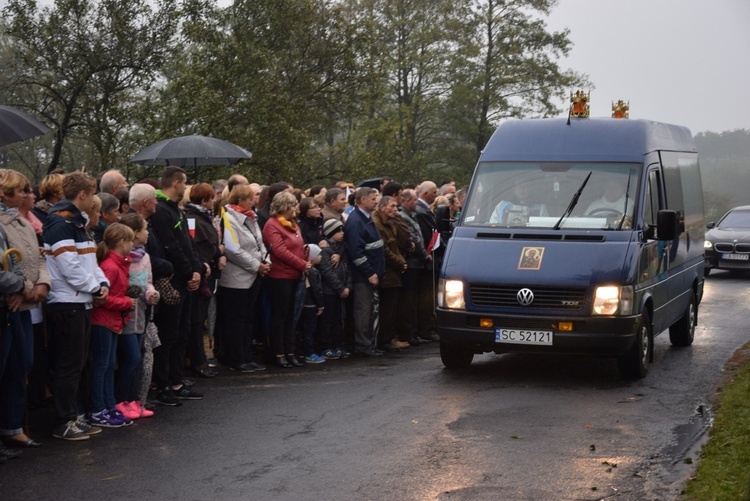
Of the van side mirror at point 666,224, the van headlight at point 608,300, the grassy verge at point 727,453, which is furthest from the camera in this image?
the van side mirror at point 666,224

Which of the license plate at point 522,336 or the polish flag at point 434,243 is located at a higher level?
the polish flag at point 434,243

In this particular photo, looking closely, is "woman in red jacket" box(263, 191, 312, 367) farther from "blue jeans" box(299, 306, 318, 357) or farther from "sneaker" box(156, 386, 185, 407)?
"sneaker" box(156, 386, 185, 407)

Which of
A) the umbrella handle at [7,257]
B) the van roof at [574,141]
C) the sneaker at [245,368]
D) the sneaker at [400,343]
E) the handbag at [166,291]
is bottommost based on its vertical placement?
the sneaker at [400,343]

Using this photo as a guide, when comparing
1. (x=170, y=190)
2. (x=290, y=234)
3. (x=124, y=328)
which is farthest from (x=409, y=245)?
(x=124, y=328)

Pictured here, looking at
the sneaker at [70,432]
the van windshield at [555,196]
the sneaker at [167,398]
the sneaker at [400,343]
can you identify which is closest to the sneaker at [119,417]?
the sneaker at [70,432]

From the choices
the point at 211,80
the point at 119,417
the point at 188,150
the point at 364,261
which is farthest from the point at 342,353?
the point at 211,80

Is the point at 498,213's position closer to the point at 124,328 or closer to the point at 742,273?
the point at 124,328

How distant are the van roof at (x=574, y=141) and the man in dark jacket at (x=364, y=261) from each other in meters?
1.78

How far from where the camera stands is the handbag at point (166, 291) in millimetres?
9367

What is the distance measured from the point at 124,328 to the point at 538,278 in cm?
398

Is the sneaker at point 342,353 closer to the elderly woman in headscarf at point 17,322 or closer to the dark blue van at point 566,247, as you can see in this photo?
the dark blue van at point 566,247

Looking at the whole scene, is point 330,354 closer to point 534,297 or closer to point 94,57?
point 534,297

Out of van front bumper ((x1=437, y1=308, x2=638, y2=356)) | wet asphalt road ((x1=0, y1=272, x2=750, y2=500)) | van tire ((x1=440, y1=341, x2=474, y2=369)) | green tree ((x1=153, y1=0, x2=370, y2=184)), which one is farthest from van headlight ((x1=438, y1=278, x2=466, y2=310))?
green tree ((x1=153, y1=0, x2=370, y2=184))

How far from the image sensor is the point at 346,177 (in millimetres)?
37031
